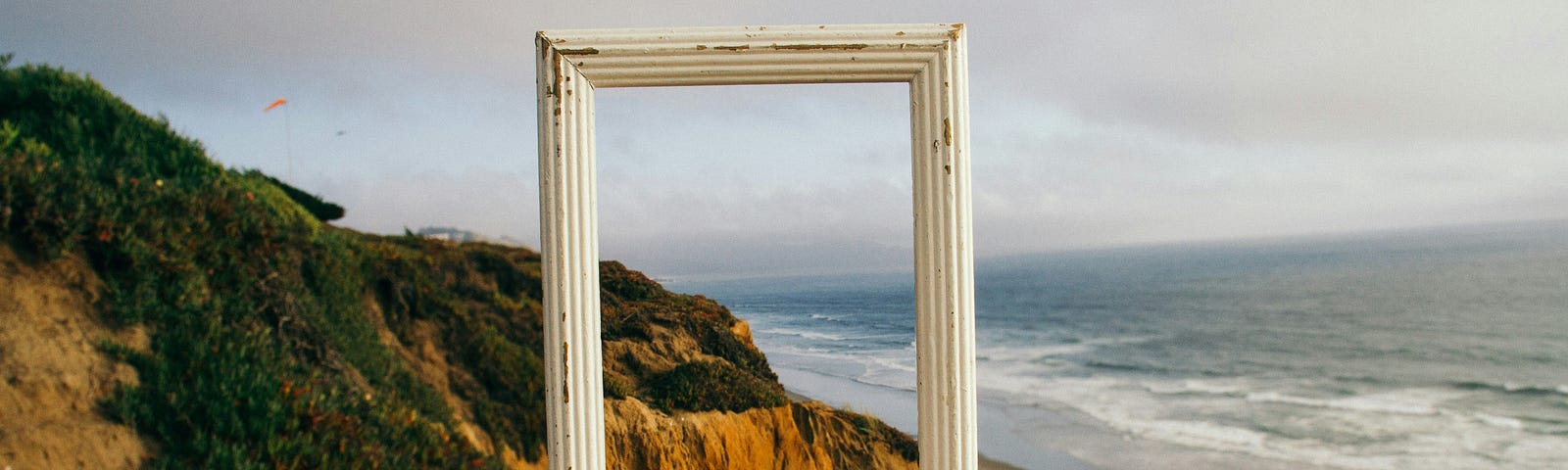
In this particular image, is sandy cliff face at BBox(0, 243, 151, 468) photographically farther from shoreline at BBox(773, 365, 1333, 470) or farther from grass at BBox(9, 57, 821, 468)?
shoreline at BBox(773, 365, 1333, 470)

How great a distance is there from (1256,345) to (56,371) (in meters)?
18.5

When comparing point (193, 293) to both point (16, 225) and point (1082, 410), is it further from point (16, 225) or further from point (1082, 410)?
point (1082, 410)

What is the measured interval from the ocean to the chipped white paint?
14 centimetres

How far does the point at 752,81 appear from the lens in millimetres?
1850

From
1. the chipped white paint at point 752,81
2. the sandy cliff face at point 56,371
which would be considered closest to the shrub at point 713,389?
the chipped white paint at point 752,81

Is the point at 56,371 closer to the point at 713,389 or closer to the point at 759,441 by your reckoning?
the point at 713,389

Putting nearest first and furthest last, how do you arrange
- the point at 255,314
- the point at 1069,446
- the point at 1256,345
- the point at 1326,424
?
the point at 255,314 < the point at 1069,446 < the point at 1326,424 < the point at 1256,345

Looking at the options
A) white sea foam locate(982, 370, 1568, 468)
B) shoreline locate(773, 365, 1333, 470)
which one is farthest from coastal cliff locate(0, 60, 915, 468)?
white sea foam locate(982, 370, 1568, 468)

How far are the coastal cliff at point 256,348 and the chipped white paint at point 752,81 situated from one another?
0.56ft

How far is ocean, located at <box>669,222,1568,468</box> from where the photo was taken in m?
2.20

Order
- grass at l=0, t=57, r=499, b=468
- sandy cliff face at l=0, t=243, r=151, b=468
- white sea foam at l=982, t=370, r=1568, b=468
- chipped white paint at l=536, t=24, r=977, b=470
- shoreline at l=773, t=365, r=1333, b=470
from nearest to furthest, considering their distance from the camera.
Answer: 1. chipped white paint at l=536, t=24, r=977, b=470
2. sandy cliff face at l=0, t=243, r=151, b=468
3. grass at l=0, t=57, r=499, b=468
4. shoreline at l=773, t=365, r=1333, b=470
5. white sea foam at l=982, t=370, r=1568, b=468

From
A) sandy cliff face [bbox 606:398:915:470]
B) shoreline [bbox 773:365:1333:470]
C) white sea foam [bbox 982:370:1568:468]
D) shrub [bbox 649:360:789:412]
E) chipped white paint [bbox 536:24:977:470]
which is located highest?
chipped white paint [bbox 536:24:977:470]

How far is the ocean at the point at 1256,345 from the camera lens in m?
2.20

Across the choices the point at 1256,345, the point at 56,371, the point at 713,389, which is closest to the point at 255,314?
the point at 56,371
